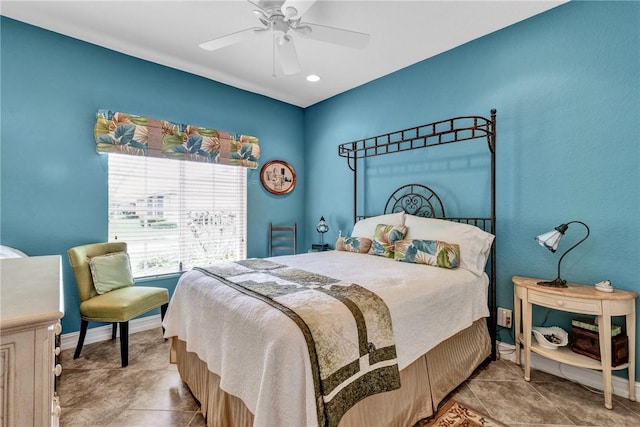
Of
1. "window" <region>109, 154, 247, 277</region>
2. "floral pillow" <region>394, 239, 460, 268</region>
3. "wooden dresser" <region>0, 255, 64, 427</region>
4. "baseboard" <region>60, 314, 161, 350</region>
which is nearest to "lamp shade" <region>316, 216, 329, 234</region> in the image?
"window" <region>109, 154, 247, 277</region>

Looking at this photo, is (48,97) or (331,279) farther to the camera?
(48,97)

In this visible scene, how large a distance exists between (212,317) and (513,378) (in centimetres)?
222

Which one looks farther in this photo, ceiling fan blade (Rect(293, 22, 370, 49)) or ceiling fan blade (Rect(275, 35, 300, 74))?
ceiling fan blade (Rect(275, 35, 300, 74))

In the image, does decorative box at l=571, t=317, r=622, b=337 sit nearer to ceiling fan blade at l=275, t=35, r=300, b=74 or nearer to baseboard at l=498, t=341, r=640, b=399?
baseboard at l=498, t=341, r=640, b=399

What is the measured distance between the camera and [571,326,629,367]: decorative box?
186 cm

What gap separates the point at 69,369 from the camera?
2.31 m

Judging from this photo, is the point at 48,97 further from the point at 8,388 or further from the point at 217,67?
the point at 8,388

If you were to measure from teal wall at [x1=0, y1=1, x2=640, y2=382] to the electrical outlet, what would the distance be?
69mm

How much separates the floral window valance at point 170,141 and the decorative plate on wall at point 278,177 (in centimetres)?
25

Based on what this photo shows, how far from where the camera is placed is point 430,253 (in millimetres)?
2348

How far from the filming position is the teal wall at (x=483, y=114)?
80.4 inches

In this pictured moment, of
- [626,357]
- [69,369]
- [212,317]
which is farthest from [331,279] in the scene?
[69,369]

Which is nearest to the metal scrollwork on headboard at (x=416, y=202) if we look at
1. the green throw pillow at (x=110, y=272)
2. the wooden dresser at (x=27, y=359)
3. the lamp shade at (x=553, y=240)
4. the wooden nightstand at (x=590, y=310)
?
the lamp shade at (x=553, y=240)

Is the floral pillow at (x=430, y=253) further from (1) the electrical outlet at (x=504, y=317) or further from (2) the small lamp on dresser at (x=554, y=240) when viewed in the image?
(1) the electrical outlet at (x=504, y=317)
